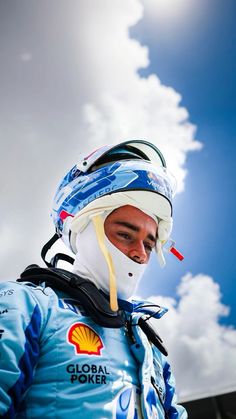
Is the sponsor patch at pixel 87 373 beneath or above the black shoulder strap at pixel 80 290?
beneath

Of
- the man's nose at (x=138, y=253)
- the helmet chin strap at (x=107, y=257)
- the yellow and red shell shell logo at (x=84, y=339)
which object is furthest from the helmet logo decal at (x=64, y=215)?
the yellow and red shell shell logo at (x=84, y=339)

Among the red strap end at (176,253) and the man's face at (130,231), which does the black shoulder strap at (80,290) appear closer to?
the man's face at (130,231)

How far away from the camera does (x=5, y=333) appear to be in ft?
4.50

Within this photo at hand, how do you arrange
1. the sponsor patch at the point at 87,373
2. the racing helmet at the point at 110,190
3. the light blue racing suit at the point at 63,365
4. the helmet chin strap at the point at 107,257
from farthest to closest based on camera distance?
the racing helmet at the point at 110,190
the helmet chin strap at the point at 107,257
the sponsor patch at the point at 87,373
the light blue racing suit at the point at 63,365

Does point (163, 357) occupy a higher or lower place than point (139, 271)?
lower

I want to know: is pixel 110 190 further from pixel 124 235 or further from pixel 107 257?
pixel 107 257

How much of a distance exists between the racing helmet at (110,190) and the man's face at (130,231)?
6 cm

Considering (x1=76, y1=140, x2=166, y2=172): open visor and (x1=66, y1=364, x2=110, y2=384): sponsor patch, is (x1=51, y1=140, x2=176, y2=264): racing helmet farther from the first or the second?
(x1=66, y1=364, x2=110, y2=384): sponsor patch

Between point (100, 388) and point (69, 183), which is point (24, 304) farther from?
point (69, 183)

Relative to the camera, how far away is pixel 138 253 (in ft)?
7.36

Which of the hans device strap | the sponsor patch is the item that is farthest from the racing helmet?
the sponsor patch

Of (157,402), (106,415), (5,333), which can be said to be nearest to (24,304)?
(5,333)

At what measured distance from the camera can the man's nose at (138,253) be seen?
2.23 meters

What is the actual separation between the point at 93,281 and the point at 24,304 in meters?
0.70
